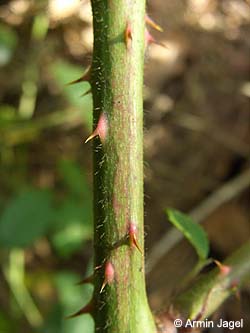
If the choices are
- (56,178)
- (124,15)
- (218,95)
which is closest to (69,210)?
(56,178)

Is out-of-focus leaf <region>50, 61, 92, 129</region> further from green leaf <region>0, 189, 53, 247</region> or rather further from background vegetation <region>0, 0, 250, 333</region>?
green leaf <region>0, 189, 53, 247</region>

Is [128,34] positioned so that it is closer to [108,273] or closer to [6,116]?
[108,273]

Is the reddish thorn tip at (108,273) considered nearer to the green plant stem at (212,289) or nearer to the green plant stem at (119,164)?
the green plant stem at (119,164)

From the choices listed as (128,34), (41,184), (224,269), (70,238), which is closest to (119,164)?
(128,34)

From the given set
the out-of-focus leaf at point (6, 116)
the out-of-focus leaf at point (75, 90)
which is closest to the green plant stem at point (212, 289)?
the out-of-focus leaf at point (75, 90)

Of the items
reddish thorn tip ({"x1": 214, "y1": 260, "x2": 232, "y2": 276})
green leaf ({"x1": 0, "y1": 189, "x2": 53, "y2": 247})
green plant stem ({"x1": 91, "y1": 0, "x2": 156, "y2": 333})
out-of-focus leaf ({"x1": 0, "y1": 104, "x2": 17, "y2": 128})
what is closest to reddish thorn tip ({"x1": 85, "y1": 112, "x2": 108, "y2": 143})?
green plant stem ({"x1": 91, "y1": 0, "x2": 156, "y2": 333})
